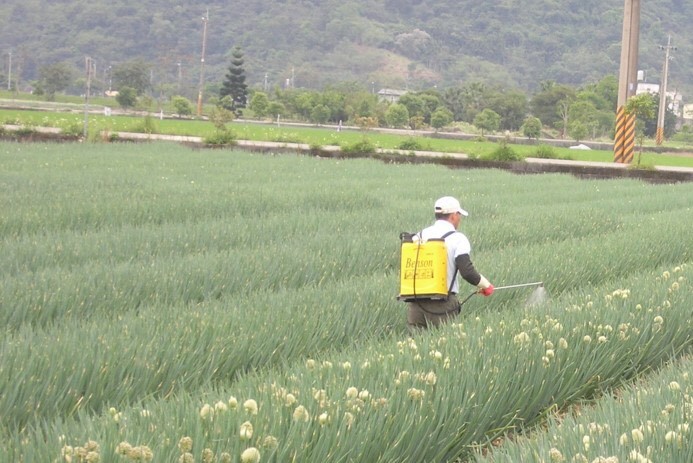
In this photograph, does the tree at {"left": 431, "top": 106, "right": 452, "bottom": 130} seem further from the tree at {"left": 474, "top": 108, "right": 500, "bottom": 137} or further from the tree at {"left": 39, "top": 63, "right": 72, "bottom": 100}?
the tree at {"left": 39, "top": 63, "right": 72, "bottom": 100}

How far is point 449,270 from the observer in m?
5.64

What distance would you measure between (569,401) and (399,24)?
149 metres

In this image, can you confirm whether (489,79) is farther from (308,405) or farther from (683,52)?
(308,405)


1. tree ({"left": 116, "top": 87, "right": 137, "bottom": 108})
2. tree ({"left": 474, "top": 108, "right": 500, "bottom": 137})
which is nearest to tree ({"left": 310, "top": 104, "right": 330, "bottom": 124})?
tree ({"left": 474, "top": 108, "right": 500, "bottom": 137})

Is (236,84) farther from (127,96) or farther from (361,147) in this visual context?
(361,147)

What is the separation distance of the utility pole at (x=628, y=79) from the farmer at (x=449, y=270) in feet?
74.4

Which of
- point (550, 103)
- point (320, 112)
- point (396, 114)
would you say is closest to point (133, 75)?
point (320, 112)

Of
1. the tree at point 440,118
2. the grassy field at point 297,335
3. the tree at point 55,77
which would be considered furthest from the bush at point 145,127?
the tree at point 55,77

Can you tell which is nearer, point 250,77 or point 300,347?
point 300,347

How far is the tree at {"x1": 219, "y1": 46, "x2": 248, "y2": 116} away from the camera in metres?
70.8

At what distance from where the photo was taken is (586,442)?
10.1ft

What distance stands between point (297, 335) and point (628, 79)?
24142 mm

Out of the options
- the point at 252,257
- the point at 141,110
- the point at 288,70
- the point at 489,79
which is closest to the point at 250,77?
the point at 288,70

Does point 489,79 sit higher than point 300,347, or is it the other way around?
point 489,79
